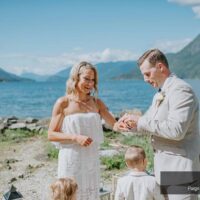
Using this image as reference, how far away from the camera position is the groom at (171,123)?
347 cm

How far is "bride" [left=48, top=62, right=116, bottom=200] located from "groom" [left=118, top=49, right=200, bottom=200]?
3.87ft

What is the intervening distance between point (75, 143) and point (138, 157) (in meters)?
0.73

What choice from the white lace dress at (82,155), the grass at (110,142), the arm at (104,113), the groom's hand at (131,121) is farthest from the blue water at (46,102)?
the groom's hand at (131,121)

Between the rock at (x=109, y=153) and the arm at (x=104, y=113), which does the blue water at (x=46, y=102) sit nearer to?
the rock at (x=109, y=153)

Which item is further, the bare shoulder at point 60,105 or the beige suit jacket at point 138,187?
the bare shoulder at point 60,105

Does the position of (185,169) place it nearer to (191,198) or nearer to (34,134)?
(191,198)

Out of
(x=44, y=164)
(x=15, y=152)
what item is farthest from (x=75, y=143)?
(x=15, y=152)

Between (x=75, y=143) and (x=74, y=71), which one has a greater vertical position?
(x=74, y=71)

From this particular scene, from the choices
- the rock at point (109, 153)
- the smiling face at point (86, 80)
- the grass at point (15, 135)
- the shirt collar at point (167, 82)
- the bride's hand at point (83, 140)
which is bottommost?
the rock at point (109, 153)

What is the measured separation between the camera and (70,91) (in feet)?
16.4

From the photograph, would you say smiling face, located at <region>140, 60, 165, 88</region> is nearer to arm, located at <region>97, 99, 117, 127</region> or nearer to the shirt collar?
the shirt collar

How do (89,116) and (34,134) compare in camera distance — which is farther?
(34,134)

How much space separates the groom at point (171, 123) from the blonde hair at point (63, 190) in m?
0.83

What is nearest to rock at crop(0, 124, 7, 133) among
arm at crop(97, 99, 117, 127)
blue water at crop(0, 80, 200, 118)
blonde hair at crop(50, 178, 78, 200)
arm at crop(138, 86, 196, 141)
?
blue water at crop(0, 80, 200, 118)
